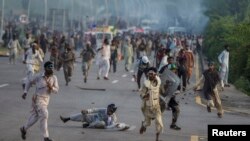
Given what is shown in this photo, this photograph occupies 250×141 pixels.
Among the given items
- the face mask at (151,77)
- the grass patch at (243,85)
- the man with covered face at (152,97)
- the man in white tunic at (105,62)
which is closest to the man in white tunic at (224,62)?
the grass patch at (243,85)

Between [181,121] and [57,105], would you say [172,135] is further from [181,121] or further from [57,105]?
[57,105]

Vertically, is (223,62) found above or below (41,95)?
below

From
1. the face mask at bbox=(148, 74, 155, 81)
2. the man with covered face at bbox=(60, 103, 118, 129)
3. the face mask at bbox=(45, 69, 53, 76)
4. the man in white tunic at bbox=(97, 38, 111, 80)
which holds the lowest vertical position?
the man in white tunic at bbox=(97, 38, 111, 80)

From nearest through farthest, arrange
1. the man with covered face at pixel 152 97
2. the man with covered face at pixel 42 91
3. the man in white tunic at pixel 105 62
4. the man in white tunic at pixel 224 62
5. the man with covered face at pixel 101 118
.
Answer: the man with covered face at pixel 42 91 → the man with covered face at pixel 152 97 → the man with covered face at pixel 101 118 → the man in white tunic at pixel 224 62 → the man in white tunic at pixel 105 62

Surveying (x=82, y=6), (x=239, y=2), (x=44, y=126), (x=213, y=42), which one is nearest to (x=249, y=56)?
(x=44, y=126)

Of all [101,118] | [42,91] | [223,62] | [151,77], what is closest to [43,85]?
[42,91]

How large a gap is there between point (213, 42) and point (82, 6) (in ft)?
284

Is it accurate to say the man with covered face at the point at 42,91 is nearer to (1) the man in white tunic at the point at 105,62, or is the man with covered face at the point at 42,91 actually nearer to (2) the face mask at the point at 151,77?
(2) the face mask at the point at 151,77

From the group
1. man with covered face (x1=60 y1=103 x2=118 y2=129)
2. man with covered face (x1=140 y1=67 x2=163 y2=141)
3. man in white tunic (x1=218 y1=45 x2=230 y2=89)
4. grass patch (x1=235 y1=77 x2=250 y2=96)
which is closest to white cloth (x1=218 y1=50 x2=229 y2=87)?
man in white tunic (x1=218 y1=45 x2=230 y2=89)

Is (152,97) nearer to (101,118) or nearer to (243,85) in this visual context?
(101,118)

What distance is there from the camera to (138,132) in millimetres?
18391

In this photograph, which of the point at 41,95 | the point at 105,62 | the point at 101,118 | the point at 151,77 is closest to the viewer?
the point at 41,95

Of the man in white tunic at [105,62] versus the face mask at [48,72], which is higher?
the face mask at [48,72]

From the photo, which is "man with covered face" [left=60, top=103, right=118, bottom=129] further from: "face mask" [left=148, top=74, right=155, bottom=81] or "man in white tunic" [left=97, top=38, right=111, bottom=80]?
"man in white tunic" [left=97, top=38, right=111, bottom=80]
